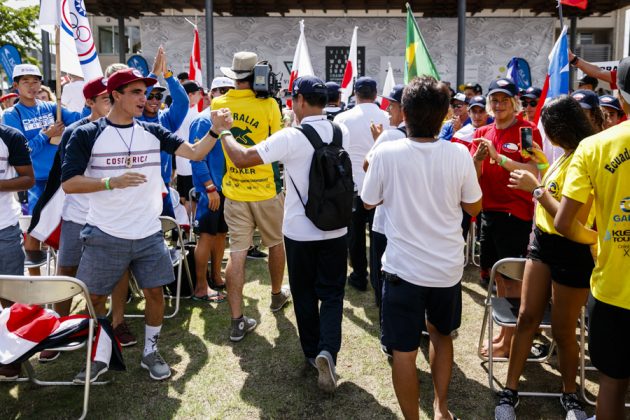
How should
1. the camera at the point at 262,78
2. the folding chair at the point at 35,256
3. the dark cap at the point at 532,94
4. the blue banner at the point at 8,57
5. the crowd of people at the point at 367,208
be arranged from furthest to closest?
the blue banner at the point at 8,57 < the dark cap at the point at 532,94 < the folding chair at the point at 35,256 < the camera at the point at 262,78 < the crowd of people at the point at 367,208

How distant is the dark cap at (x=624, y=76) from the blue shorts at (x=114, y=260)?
2907 mm

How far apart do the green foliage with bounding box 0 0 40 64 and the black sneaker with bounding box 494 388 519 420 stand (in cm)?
2712

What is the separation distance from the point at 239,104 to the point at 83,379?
230 cm

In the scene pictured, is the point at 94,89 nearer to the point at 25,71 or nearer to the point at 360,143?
the point at 25,71

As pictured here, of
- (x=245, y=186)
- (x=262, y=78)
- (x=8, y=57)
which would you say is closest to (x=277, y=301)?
(x=245, y=186)

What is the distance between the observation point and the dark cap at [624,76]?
2.09 meters

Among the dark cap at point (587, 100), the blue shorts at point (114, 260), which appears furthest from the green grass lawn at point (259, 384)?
the dark cap at point (587, 100)

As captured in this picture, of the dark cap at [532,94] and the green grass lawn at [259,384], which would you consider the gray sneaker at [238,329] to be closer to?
the green grass lawn at [259,384]

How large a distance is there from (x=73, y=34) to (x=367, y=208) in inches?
136

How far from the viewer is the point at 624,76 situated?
2.11 meters

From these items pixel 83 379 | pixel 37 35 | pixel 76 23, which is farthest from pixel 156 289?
pixel 37 35

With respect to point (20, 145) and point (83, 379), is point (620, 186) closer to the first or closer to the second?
point (83, 379)

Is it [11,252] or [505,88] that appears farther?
[505,88]

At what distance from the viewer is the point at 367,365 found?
3.82 meters
